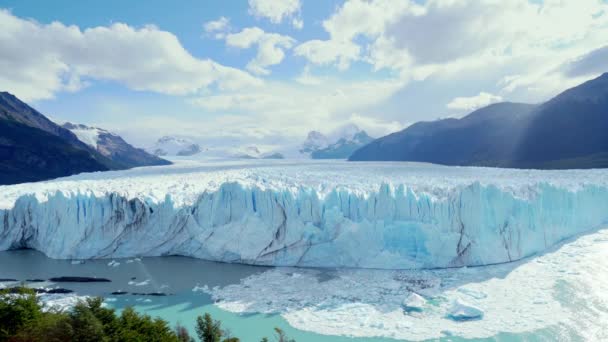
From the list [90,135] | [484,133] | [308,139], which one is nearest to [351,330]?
[484,133]

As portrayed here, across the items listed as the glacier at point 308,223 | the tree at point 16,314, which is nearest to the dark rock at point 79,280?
the glacier at point 308,223

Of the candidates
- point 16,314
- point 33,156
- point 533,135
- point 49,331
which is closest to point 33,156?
point 33,156

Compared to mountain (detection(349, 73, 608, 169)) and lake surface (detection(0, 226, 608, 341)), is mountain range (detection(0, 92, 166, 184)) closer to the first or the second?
lake surface (detection(0, 226, 608, 341))

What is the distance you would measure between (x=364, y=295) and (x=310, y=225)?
3722 mm

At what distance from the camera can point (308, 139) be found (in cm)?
15762

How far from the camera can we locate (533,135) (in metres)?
57.8

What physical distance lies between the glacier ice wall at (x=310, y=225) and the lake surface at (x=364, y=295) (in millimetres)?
612

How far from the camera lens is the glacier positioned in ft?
39.5

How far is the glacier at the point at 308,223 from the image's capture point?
12055mm

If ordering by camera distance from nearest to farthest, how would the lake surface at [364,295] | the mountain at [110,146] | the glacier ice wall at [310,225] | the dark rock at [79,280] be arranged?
the lake surface at [364,295]
the dark rock at [79,280]
the glacier ice wall at [310,225]
the mountain at [110,146]

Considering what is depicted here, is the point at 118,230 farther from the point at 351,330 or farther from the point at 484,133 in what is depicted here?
the point at 484,133

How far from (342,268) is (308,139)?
146769mm

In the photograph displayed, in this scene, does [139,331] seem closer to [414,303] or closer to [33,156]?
[414,303]

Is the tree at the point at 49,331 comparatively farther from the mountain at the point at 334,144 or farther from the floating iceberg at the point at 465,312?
the mountain at the point at 334,144
